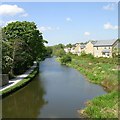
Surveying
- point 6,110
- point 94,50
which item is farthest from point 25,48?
point 94,50

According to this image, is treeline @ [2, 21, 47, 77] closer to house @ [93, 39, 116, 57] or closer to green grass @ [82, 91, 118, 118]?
green grass @ [82, 91, 118, 118]

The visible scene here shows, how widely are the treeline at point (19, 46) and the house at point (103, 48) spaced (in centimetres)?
3462

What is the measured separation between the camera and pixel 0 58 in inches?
1318

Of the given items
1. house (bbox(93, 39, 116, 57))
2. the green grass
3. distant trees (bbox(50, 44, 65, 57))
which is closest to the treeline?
the green grass

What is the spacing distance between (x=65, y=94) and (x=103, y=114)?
1050cm

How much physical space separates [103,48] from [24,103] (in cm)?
6839

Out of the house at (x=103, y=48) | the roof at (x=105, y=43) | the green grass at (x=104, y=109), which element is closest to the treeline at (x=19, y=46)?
the green grass at (x=104, y=109)

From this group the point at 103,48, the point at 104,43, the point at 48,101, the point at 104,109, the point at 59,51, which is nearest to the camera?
the point at 104,109

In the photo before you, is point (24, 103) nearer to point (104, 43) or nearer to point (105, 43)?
point (105, 43)

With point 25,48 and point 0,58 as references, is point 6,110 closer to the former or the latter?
point 0,58

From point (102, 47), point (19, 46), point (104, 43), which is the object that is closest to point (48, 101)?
point (19, 46)

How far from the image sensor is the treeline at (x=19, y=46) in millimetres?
37969

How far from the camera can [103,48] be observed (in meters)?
90.4

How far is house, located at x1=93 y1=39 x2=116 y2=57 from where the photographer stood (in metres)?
87.8
